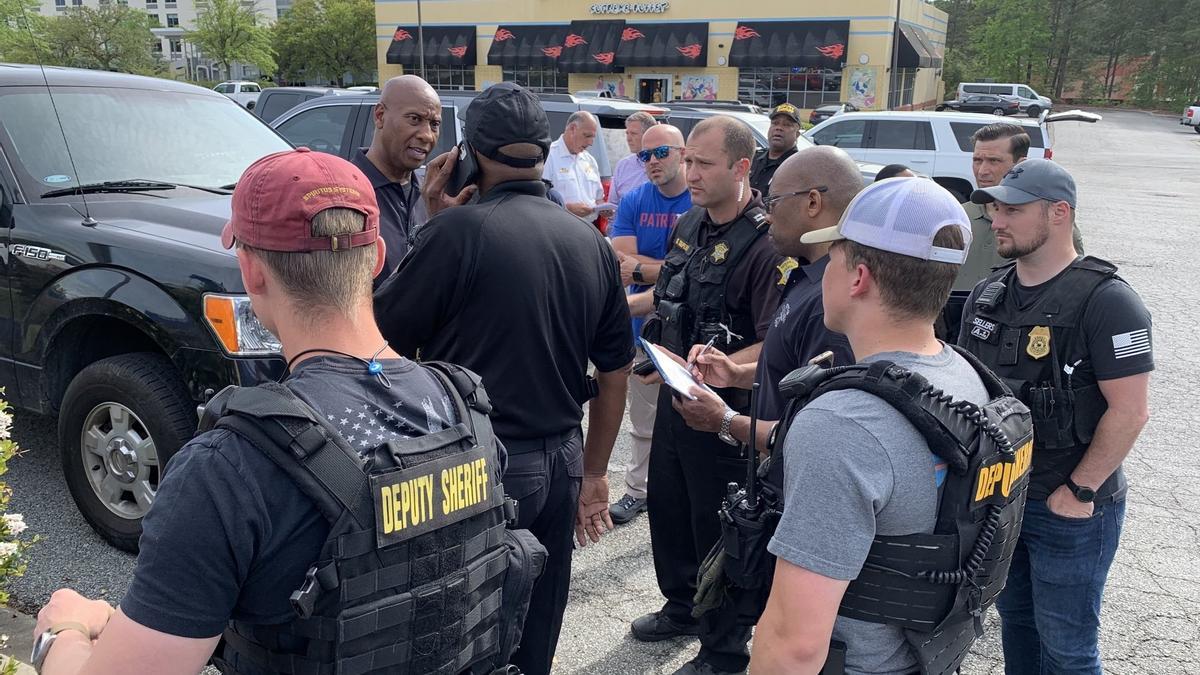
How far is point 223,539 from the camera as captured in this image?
126 centimetres

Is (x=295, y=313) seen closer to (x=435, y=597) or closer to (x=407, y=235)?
(x=435, y=597)

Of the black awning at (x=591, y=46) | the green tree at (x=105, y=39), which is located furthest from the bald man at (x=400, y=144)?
the green tree at (x=105, y=39)

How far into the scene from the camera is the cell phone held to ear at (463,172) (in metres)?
2.60

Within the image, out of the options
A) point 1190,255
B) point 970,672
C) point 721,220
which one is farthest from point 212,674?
point 1190,255

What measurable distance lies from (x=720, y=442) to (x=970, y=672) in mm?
1370

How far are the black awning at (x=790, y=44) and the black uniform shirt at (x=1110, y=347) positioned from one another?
35.1m

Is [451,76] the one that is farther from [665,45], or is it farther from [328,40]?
[328,40]

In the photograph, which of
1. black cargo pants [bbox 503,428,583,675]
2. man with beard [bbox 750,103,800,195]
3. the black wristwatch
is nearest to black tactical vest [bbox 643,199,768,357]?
black cargo pants [bbox 503,428,583,675]

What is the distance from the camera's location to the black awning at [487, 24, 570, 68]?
132ft

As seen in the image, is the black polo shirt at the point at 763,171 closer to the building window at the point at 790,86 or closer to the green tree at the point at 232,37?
the building window at the point at 790,86

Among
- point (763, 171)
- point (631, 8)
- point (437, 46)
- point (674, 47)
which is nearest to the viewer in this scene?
point (763, 171)

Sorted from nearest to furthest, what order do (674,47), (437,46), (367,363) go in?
(367,363)
(674,47)
(437,46)

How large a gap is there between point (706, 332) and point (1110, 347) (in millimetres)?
1397

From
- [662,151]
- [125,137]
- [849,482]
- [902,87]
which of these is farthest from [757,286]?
[902,87]
